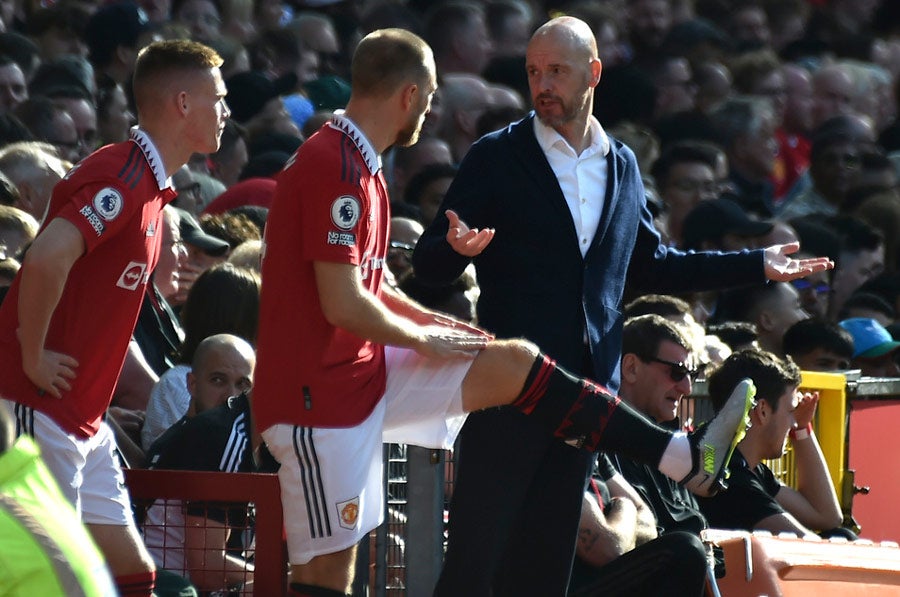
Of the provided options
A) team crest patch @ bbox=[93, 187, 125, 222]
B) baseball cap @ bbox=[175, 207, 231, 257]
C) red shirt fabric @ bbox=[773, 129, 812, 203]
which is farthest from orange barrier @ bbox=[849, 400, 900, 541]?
red shirt fabric @ bbox=[773, 129, 812, 203]

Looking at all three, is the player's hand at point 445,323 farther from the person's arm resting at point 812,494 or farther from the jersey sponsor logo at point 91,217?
the person's arm resting at point 812,494

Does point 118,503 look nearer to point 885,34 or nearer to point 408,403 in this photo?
point 408,403

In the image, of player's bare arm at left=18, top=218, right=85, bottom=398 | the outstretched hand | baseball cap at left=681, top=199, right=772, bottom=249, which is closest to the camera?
player's bare arm at left=18, top=218, right=85, bottom=398

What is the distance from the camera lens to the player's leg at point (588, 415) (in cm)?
483

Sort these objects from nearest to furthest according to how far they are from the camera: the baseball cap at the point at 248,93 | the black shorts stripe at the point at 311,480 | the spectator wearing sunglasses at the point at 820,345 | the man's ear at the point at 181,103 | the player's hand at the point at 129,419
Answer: the black shorts stripe at the point at 311,480 → the man's ear at the point at 181,103 → the player's hand at the point at 129,419 → the spectator wearing sunglasses at the point at 820,345 → the baseball cap at the point at 248,93

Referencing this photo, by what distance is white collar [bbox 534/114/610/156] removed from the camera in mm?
5328

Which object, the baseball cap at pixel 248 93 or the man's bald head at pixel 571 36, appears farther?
the baseball cap at pixel 248 93

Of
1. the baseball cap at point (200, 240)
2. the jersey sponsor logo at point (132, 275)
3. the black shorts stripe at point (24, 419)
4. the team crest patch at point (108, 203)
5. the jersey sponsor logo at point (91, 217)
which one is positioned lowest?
the black shorts stripe at point (24, 419)

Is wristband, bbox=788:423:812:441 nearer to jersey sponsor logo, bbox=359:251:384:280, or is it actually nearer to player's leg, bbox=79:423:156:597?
jersey sponsor logo, bbox=359:251:384:280

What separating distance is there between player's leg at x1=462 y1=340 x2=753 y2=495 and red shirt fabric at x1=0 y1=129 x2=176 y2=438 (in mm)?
1000

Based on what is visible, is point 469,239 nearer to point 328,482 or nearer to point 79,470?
point 328,482

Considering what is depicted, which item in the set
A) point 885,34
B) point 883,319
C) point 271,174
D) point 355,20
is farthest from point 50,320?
point 885,34

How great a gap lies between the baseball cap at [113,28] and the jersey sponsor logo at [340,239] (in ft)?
21.5

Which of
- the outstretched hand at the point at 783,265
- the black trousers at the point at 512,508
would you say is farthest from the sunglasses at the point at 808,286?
the black trousers at the point at 512,508
